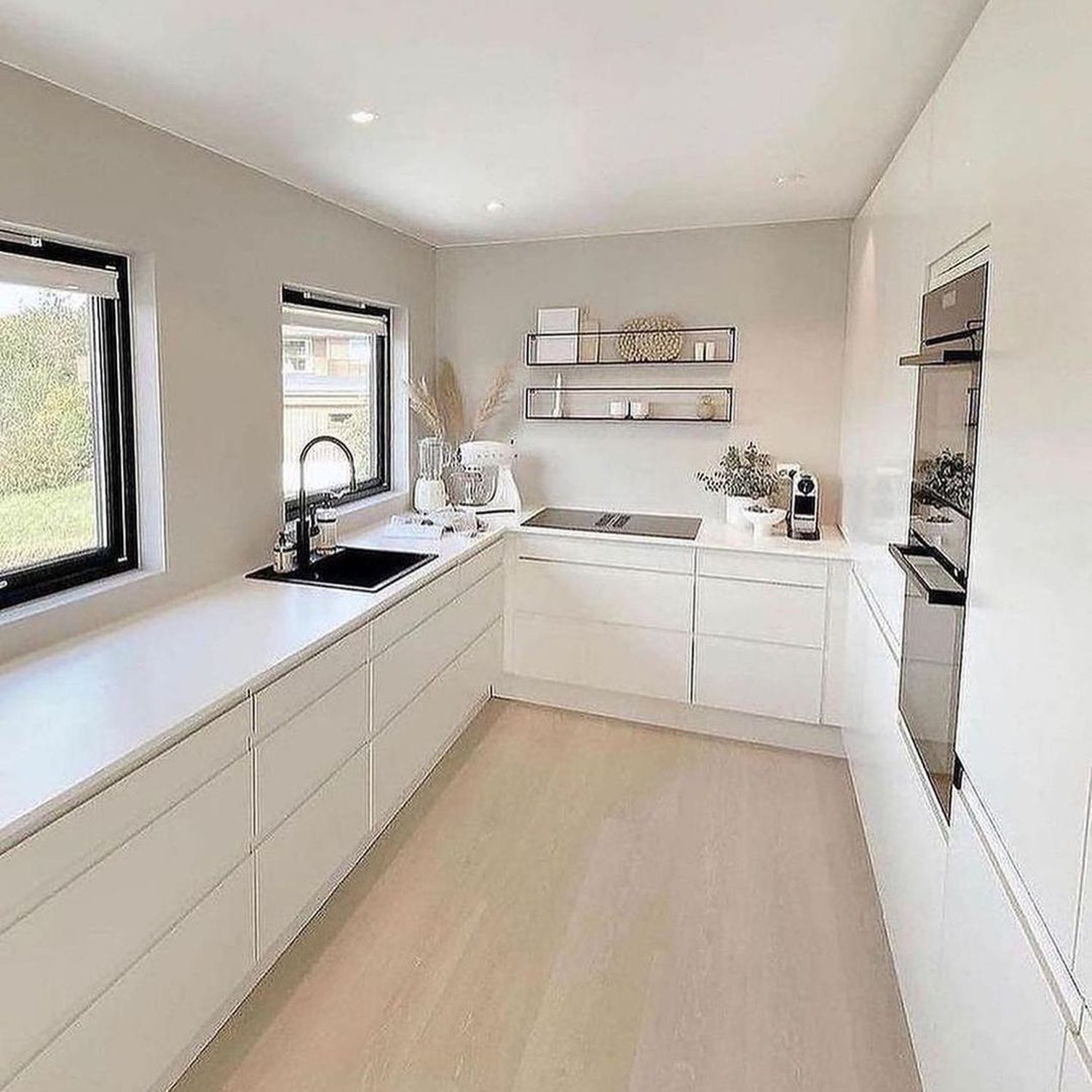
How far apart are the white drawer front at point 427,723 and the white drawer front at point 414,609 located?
11.2 inches

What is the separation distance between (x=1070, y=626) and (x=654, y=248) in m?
3.30

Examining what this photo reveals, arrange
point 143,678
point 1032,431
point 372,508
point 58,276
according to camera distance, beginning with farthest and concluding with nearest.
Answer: point 372,508 < point 58,276 < point 143,678 < point 1032,431

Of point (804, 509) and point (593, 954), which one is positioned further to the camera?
point (804, 509)

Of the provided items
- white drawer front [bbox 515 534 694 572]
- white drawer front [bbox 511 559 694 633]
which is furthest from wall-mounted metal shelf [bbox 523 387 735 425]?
white drawer front [bbox 511 559 694 633]

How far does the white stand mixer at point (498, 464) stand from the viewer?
4.11 m

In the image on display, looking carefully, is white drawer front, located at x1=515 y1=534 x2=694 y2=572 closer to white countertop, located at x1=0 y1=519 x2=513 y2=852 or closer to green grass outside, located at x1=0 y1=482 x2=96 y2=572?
white countertop, located at x1=0 y1=519 x2=513 y2=852

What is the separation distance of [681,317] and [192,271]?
228 centimetres

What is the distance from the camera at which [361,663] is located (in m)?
2.51

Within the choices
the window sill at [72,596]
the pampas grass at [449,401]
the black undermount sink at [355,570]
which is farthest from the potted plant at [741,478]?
the window sill at [72,596]

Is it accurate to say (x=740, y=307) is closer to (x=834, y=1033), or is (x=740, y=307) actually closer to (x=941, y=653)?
(x=941, y=653)

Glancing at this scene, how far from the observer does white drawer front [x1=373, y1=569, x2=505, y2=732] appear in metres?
2.67

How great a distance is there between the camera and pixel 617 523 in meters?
3.93

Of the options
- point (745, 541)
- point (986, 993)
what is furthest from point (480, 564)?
point (986, 993)

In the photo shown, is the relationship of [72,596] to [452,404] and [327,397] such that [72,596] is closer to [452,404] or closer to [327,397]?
[327,397]
